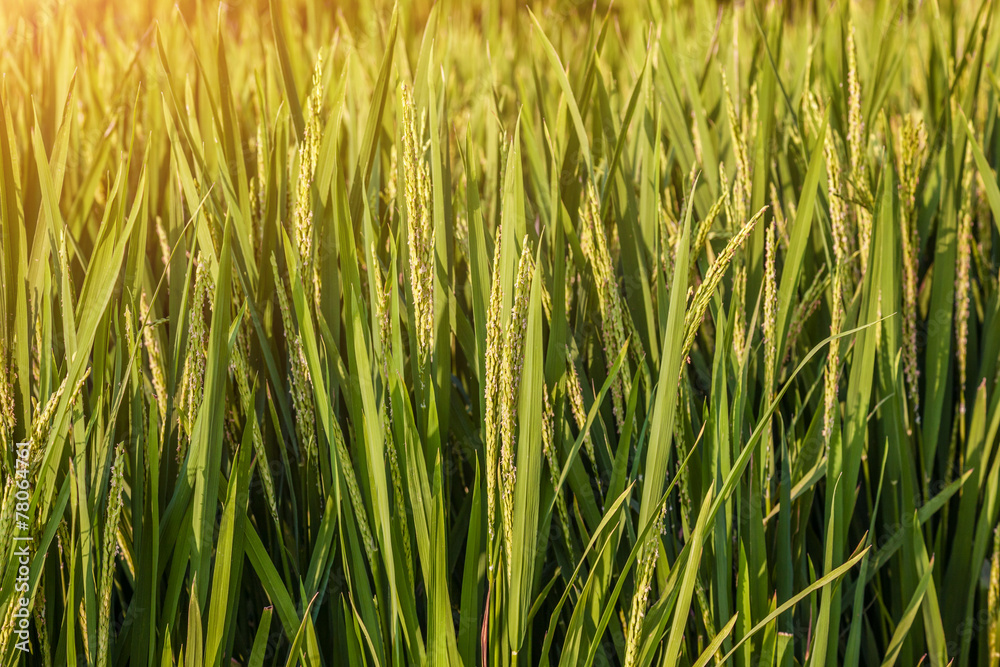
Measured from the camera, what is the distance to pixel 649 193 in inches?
31.0

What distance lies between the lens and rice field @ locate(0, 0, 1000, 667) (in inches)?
20.5

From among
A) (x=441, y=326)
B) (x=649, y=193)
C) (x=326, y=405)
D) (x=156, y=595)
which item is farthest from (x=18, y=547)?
(x=649, y=193)

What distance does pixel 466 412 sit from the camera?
0.71m

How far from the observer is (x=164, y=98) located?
0.69m

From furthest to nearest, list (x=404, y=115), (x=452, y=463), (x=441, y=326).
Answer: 1. (x=452, y=463)
2. (x=441, y=326)
3. (x=404, y=115)

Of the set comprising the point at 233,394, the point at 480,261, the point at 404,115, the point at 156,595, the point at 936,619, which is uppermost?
the point at 404,115

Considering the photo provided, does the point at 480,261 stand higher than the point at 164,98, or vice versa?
the point at 164,98

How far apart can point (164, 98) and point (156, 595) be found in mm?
480

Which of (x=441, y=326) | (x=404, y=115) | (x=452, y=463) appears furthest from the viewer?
(x=452, y=463)

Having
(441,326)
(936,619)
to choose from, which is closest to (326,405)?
(441,326)

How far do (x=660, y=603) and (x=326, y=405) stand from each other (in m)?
0.32

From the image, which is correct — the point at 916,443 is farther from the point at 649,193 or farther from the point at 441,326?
the point at 441,326

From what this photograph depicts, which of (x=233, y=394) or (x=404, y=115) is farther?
(x=233, y=394)

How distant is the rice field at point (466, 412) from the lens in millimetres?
520
